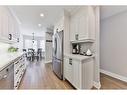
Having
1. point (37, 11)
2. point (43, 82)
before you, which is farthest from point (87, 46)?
point (37, 11)

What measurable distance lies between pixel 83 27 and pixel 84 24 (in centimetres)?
9

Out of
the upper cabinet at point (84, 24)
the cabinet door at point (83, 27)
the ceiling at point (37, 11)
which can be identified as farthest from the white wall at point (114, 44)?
the ceiling at point (37, 11)

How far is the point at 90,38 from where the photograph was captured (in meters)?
2.61

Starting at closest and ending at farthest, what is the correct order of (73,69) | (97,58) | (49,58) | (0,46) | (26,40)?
(73,69)
(97,58)
(0,46)
(49,58)
(26,40)

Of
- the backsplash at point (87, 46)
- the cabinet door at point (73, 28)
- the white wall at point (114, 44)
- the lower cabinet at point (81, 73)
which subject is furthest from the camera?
the white wall at point (114, 44)

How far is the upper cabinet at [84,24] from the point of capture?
259cm

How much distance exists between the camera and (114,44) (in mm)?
3562

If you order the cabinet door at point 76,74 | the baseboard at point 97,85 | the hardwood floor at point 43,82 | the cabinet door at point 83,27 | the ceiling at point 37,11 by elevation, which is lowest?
the hardwood floor at point 43,82

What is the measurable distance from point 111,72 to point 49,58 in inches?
175

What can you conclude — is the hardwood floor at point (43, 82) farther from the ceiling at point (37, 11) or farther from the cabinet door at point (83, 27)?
the ceiling at point (37, 11)

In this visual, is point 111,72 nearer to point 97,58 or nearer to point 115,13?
point 97,58

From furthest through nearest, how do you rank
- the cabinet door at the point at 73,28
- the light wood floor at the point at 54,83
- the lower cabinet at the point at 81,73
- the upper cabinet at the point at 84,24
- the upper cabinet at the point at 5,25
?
the cabinet door at the point at 73,28, the light wood floor at the point at 54,83, the upper cabinet at the point at 84,24, the upper cabinet at the point at 5,25, the lower cabinet at the point at 81,73

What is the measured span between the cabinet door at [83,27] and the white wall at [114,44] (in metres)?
1.47
